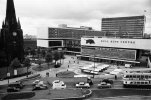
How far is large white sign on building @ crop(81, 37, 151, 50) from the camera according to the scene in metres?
73.8

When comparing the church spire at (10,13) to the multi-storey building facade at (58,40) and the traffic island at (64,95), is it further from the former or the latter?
the multi-storey building facade at (58,40)

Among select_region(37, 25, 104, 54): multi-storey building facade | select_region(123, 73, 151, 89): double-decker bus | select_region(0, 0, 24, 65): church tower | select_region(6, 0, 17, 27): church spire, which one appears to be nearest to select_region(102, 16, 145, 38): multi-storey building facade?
select_region(37, 25, 104, 54): multi-storey building facade

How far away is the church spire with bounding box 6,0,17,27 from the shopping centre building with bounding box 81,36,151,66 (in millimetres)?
45133

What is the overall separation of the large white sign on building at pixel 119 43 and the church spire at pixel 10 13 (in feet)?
147

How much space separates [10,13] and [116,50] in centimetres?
5370

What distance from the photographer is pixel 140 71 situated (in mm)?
41500

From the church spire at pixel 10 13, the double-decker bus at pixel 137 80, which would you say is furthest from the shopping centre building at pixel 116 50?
the church spire at pixel 10 13

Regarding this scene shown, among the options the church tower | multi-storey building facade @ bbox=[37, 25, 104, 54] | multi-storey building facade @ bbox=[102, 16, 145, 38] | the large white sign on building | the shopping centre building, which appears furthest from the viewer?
multi-storey building facade @ bbox=[102, 16, 145, 38]

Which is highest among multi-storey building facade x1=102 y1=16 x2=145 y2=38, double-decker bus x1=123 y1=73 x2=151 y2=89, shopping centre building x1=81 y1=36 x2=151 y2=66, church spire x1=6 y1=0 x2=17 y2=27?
multi-storey building facade x1=102 y1=16 x2=145 y2=38

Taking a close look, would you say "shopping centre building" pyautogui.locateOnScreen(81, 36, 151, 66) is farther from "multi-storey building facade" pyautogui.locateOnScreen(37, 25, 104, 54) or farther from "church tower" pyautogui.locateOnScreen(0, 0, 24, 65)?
"church tower" pyautogui.locateOnScreen(0, 0, 24, 65)

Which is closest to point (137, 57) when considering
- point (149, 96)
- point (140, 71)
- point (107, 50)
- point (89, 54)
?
point (107, 50)

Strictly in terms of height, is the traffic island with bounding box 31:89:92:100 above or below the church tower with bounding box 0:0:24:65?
below

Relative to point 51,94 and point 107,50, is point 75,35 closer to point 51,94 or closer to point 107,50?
point 107,50

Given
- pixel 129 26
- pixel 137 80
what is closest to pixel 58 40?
pixel 137 80
